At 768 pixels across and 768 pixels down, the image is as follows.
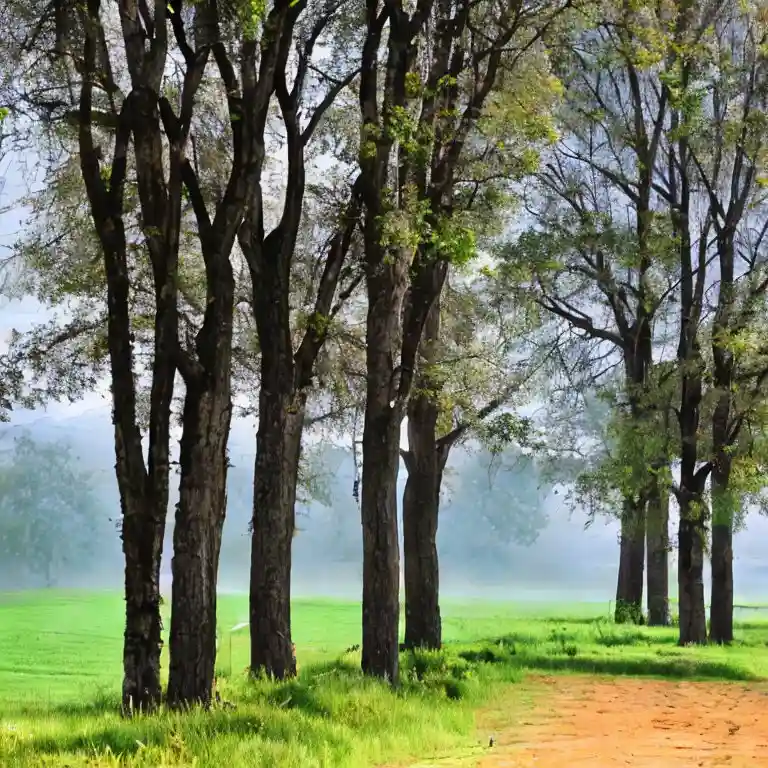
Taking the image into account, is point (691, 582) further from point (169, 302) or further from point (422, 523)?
point (169, 302)

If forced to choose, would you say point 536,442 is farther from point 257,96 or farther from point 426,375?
point 257,96

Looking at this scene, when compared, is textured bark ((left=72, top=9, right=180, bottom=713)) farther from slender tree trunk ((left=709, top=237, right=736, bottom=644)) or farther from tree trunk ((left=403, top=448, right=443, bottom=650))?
slender tree trunk ((left=709, top=237, right=736, bottom=644))

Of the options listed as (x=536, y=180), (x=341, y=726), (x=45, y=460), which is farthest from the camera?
(x=45, y=460)

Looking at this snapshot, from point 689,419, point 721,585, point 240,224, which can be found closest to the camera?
point 240,224

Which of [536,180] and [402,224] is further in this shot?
[536,180]

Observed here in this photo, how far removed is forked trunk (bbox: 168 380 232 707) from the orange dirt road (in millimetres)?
3115

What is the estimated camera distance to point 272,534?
14180 millimetres

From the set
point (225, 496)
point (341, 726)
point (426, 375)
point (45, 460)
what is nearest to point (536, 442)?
point (426, 375)

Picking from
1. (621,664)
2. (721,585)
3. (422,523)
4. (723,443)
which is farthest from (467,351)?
(721,585)

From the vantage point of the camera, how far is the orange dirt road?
8516 millimetres

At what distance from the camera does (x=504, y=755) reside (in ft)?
28.2

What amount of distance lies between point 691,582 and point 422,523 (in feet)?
23.5

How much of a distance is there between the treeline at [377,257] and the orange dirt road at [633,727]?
102 inches

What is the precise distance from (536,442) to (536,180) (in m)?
7.67
